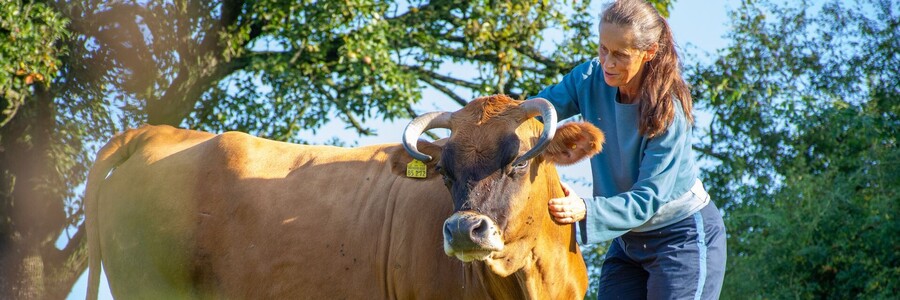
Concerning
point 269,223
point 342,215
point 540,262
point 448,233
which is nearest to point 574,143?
point 540,262

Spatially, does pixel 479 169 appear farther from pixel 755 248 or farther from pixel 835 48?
pixel 835 48

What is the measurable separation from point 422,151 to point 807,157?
1229 cm

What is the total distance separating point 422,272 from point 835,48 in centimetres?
1376

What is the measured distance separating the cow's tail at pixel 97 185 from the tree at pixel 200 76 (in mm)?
5469

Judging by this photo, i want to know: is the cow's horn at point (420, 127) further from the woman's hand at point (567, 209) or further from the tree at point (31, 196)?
Result: the tree at point (31, 196)

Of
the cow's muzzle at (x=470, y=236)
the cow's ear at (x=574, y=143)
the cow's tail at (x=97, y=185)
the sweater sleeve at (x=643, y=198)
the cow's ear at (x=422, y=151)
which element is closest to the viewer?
A: the sweater sleeve at (x=643, y=198)

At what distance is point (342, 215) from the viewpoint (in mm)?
6852

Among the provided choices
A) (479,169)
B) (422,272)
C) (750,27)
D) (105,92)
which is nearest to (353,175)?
(422,272)

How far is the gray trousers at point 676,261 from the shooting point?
5.19 metres

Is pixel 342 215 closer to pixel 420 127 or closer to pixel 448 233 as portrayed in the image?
pixel 420 127

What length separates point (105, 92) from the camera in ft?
45.3

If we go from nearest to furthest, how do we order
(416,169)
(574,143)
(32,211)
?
(574,143), (416,169), (32,211)

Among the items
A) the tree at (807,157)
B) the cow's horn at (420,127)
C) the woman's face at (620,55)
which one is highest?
the woman's face at (620,55)

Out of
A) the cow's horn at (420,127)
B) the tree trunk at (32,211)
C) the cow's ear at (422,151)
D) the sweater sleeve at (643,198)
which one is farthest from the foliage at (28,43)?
the sweater sleeve at (643,198)
